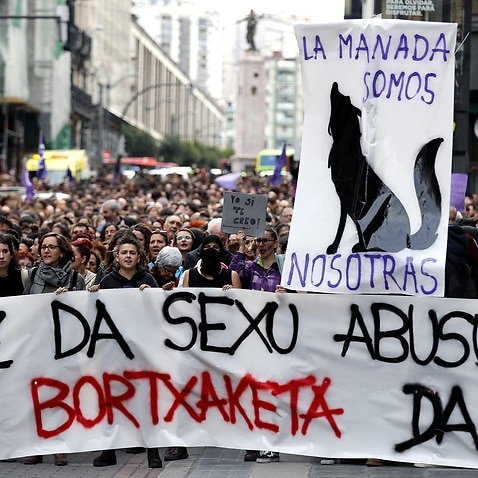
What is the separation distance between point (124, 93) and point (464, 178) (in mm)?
101027

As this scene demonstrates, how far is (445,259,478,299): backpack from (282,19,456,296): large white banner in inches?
32.6

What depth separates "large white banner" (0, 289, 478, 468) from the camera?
7.14 metres

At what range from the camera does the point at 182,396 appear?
741cm

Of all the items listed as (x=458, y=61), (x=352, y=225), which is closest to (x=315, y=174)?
(x=352, y=225)

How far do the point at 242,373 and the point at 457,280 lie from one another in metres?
1.29

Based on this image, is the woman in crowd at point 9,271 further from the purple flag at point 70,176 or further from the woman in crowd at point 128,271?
the purple flag at point 70,176

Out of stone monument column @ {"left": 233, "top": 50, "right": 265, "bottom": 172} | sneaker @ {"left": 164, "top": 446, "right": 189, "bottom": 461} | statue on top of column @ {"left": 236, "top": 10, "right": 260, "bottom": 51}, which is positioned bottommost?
sneaker @ {"left": 164, "top": 446, "right": 189, "bottom": 461}

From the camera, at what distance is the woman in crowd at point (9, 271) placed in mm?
8156

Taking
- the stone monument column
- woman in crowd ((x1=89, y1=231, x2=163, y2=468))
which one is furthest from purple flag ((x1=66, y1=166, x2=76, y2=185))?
the stone monument column

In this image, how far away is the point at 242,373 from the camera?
7.34m

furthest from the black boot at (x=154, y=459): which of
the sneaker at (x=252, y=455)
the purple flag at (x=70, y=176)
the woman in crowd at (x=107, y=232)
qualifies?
the purple flag at (x=70, y=176)

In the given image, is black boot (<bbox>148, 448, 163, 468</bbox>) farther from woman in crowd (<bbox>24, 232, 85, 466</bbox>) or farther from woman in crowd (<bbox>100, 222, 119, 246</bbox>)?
woman in crowd (<bbox>100, 222, 119, 246</bbox>)

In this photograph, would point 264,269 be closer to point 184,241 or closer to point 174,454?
point 174,454

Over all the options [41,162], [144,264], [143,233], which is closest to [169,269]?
[144,264]
